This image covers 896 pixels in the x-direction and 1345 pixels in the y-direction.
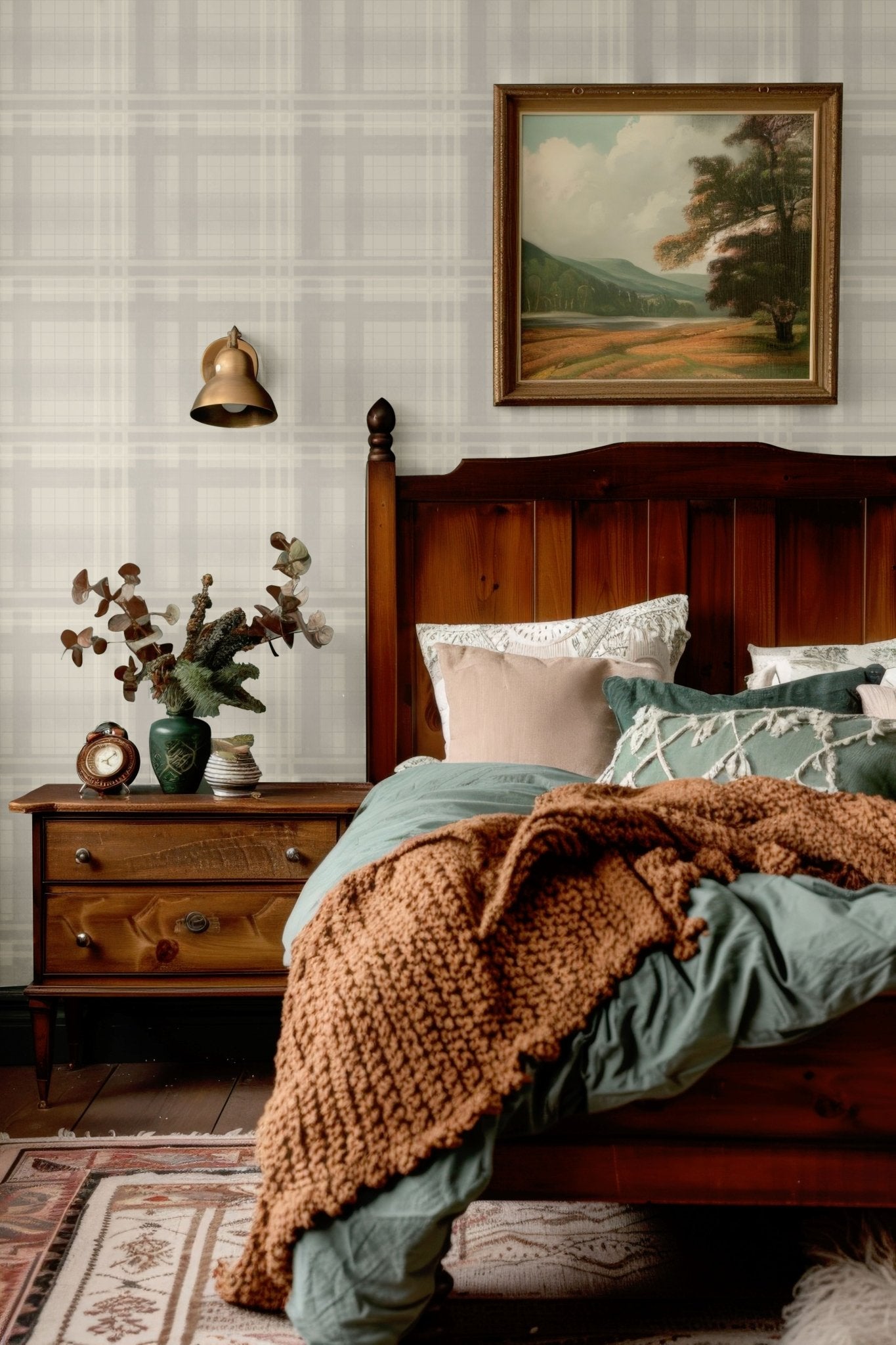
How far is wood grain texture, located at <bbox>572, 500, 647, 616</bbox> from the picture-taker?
2617 mm

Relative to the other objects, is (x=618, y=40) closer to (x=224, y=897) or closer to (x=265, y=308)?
(x=265, y=308)

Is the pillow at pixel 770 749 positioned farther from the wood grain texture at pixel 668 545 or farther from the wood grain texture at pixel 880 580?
the wood grain texture at pixel 880 580

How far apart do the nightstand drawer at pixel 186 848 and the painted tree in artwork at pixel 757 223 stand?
5.34 ft

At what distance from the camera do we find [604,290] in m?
2.67

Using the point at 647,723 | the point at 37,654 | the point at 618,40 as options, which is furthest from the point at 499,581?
the point at 618,40

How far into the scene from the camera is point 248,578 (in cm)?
270

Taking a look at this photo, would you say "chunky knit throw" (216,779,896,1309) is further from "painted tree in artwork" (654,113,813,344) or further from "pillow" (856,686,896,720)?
"painted tree in artwork" (654,113,813,344)

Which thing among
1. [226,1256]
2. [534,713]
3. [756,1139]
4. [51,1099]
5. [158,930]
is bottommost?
[51,1099]

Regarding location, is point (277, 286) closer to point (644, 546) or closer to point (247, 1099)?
point (644, 546)

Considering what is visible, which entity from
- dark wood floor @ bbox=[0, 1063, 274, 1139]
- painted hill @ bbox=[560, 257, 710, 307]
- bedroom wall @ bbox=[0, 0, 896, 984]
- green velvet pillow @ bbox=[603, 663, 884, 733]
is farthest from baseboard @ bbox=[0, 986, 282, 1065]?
painted hill @ bbox=[560, 257, 710, 307]

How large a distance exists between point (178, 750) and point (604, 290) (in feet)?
4.95

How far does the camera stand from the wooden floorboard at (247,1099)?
214cm

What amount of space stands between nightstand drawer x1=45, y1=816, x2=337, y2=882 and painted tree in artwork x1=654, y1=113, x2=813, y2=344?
5.34 feet

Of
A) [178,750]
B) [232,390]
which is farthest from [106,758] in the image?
[232,390]
